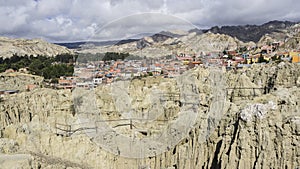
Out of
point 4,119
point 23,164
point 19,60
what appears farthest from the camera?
point 19,60

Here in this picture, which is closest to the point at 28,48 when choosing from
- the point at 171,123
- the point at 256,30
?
the point at 256,30

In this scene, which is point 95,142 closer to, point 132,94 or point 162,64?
point 132,94

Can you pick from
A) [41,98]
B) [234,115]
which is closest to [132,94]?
[41,98]

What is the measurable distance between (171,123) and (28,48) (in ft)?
210

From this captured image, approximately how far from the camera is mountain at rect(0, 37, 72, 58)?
63919mm

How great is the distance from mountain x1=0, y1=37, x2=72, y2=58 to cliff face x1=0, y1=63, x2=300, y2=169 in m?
51.7

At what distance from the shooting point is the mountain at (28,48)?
Answer: 63.9 meters

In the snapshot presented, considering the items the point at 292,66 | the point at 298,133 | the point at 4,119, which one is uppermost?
the point at 292,66

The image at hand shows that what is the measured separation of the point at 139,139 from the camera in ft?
35.4

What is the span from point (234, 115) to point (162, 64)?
14.7 meters

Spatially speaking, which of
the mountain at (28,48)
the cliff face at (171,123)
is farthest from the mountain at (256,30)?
the cliff face at (171,123)

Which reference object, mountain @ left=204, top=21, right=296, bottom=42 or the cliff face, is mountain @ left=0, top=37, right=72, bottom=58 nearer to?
mountain @ left=204, top=21, right=296, bottom=42

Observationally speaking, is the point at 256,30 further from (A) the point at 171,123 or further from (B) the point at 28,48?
(A) the point at 171,123

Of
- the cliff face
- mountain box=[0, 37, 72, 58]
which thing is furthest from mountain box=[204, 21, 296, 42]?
the cliff face
